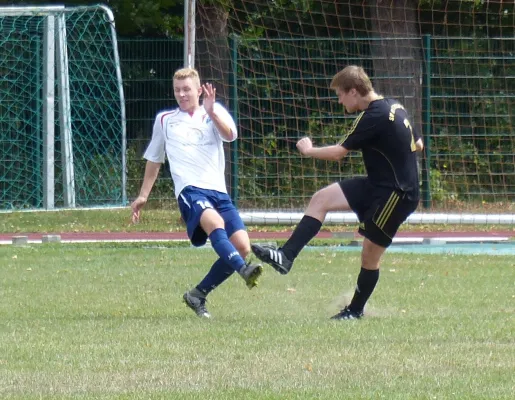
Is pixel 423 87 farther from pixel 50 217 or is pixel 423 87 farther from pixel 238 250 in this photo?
pixel 238 250

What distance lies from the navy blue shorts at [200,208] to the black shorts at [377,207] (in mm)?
907

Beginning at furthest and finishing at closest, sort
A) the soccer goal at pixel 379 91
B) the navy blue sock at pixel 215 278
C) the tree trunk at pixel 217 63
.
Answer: the soccer goal at pixel 379 91 < the tree trunk at pixel 217 63 < the navy blue sock at pixel 215 278

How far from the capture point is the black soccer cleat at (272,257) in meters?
8.34

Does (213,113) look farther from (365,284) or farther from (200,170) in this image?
(365,284)

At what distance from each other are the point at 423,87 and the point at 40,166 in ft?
21.2

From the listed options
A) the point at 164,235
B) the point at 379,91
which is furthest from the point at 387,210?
the point at 379,91

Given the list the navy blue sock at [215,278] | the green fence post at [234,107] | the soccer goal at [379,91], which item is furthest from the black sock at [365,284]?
the green fence post at [234,107]

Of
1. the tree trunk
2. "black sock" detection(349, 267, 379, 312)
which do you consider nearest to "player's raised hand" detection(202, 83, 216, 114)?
"black sock" detection(349, 267, 379, 312)

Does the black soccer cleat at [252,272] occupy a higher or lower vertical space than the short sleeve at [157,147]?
lower

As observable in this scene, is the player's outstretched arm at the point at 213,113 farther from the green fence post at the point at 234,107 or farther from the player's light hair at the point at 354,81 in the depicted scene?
the green fence post at the point at 234,107

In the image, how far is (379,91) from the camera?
2008 cm

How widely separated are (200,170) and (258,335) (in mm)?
1613

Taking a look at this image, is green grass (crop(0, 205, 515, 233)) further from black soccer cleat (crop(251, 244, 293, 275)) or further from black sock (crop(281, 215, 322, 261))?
black soccer cleat (crop(251, 244, 293, 275))

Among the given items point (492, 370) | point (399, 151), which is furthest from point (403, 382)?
point (399, 151)
